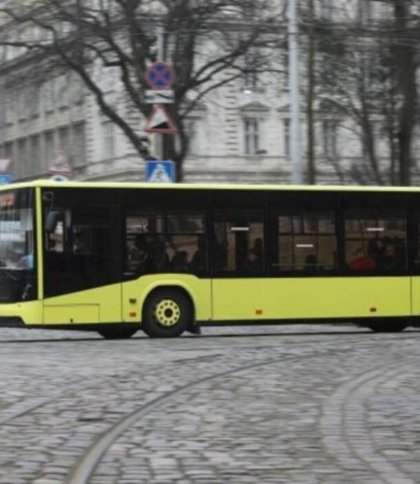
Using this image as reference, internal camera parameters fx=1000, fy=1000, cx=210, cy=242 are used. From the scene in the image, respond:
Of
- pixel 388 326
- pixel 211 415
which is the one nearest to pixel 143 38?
pixel 388 326

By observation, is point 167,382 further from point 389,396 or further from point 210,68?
point 210,68

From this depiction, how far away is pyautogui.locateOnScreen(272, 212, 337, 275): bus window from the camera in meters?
18.2

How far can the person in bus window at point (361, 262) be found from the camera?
18641 millimetres

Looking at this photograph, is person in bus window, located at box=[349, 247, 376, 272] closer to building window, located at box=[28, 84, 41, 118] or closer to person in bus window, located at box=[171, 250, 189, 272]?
person in bus window, located at box=[171, 250, 189, 272]

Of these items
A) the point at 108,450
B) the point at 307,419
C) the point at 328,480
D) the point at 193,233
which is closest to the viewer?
the point at 328,480

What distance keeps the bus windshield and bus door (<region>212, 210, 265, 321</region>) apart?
3.28 metres

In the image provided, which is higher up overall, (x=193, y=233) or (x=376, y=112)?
(x=376, y=112)

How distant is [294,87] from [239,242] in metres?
7.68

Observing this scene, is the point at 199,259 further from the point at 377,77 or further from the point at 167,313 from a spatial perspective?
the point at 377,77

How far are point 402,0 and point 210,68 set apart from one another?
582cm

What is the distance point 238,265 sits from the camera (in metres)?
18.0

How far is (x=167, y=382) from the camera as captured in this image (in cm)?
1088

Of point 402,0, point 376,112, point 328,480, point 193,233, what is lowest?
point 328,480

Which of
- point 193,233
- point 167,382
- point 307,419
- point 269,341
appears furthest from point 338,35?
point 307,419
